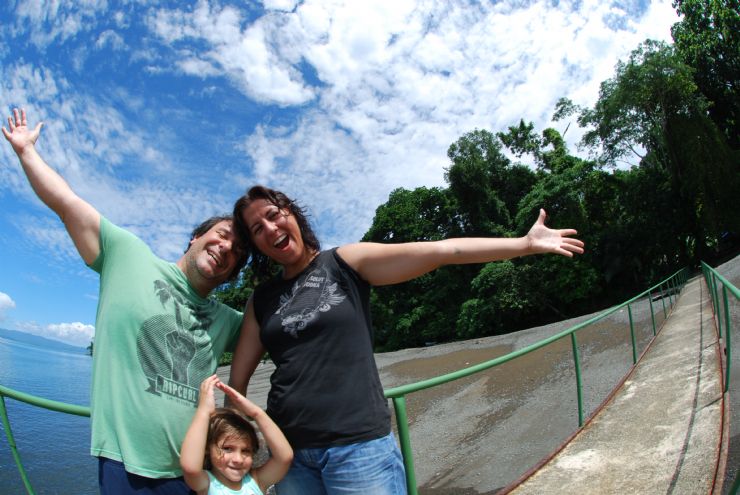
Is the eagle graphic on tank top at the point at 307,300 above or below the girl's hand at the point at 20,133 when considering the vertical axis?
below

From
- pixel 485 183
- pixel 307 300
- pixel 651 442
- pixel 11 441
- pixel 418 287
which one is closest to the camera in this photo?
pixel 307 300

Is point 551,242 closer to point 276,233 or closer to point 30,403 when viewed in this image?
point 276,233

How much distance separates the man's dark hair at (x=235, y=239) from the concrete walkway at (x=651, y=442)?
2522mm

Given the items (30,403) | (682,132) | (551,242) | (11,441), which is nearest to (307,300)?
(551,242)

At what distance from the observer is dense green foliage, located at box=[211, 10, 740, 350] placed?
75.3ft

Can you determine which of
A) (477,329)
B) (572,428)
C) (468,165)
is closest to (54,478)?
(572,428)

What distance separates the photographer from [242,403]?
1519mm

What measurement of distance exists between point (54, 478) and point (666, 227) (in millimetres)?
28588

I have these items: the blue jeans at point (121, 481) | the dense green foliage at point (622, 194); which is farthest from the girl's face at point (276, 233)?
the dense green foliage at point (622, 194)

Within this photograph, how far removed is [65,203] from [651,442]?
408 centimetres

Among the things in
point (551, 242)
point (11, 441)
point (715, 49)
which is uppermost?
point (715, 49)

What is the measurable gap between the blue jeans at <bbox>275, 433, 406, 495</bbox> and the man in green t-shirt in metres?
0.41

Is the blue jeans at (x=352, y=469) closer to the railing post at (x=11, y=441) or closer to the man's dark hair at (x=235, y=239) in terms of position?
the man's dark hair at (x=235, y=239)

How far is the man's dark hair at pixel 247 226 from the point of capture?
1816 millimetres
